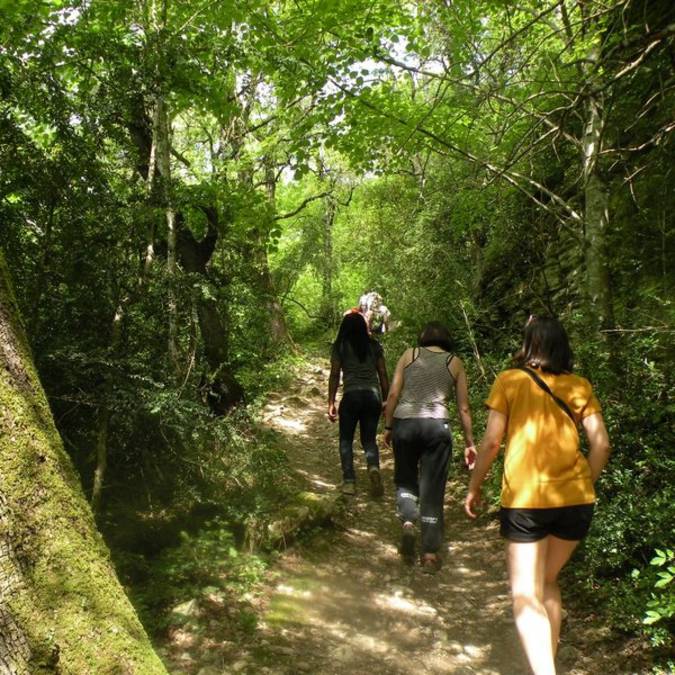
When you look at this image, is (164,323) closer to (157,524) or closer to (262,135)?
(157,524)

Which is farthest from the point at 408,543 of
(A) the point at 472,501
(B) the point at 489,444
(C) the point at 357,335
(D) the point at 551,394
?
(D) the point at 551,394

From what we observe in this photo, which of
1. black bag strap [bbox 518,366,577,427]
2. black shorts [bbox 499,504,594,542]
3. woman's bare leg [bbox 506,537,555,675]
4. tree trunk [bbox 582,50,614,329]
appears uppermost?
tree trunk [bbox 582,50,614,329]

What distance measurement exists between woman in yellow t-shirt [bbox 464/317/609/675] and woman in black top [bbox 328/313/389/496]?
293 cm

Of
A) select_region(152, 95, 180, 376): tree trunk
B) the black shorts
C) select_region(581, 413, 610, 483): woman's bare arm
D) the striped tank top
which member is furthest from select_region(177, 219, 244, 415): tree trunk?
select_region(581, 413, 610, 483): woman's bare arm

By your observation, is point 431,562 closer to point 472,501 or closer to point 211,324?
point 472,501

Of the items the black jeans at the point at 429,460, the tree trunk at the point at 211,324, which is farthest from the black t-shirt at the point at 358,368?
the tree trunk at the point at 211,324

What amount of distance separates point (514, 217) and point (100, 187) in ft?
22.7

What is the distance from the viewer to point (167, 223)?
16.7 feet

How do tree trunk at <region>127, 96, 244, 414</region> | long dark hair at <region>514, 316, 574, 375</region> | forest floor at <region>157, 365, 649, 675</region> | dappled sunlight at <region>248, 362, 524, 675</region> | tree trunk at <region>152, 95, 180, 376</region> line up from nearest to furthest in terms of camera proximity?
long dark hair at <region>514, 316, 574, 375</region>
forest floor at <region>157, 365, 649, 675</region>
dappled sunlight at <region>248, 362, 524, 675</region>
tree trunk at <region>152, 95, 180, 376</region>
tree trunk at <region>127, 96, 244, 414</region>

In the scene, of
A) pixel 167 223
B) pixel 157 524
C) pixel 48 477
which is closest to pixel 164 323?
pixel 167 223

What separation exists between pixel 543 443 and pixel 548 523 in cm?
41

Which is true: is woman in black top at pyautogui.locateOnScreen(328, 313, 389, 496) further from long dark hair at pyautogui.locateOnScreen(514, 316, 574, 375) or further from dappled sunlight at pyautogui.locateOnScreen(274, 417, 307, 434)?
dappled sunlight at pyautogui.locateOnScreen(274, 417, 307, 434)

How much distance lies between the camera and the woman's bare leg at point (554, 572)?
108 inches

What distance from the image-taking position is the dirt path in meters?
3.43
